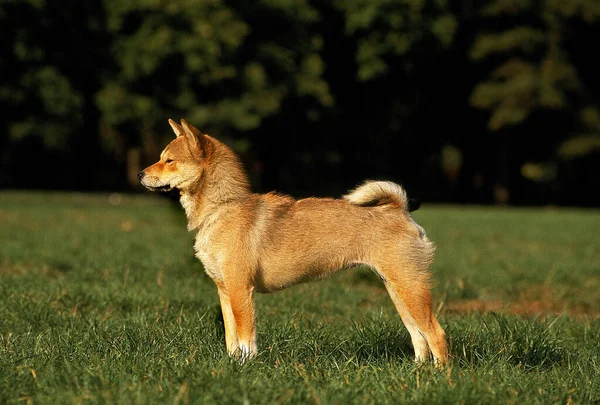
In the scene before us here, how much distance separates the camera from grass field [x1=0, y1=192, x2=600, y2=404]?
15.7ft

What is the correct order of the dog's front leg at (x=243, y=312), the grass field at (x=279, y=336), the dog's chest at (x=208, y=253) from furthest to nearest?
the dog's chest at (x=208, y=253)
the dog's front leg at (x=243, y=312)
the grass field at (x=279, y=336)

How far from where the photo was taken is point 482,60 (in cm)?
4203

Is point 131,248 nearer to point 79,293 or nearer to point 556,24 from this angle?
point 79,293

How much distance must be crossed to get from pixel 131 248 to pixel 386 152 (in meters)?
31.3

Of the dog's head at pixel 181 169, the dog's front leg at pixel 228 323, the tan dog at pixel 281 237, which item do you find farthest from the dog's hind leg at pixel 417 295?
the dog's head at pixel 181 169

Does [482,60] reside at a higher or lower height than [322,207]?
higher

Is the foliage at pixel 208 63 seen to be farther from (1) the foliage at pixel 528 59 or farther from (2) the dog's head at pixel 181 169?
(2) the dog's head at pixel 181 169

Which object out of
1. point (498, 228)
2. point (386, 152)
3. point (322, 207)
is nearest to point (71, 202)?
point (498, 228)

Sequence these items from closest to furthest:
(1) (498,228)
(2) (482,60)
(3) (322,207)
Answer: (3) (322,207), (1) (498,228), (2) (482,60)

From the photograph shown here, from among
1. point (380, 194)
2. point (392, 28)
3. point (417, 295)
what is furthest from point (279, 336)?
point (392, 28)

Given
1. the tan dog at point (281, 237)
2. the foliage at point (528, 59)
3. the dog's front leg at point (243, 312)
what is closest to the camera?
the dog's front leg at point (243, 312)

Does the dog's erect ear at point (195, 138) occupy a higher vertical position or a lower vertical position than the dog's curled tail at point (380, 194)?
higher

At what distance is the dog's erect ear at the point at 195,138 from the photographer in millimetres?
6398

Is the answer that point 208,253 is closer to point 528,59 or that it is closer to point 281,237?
point 281,237
